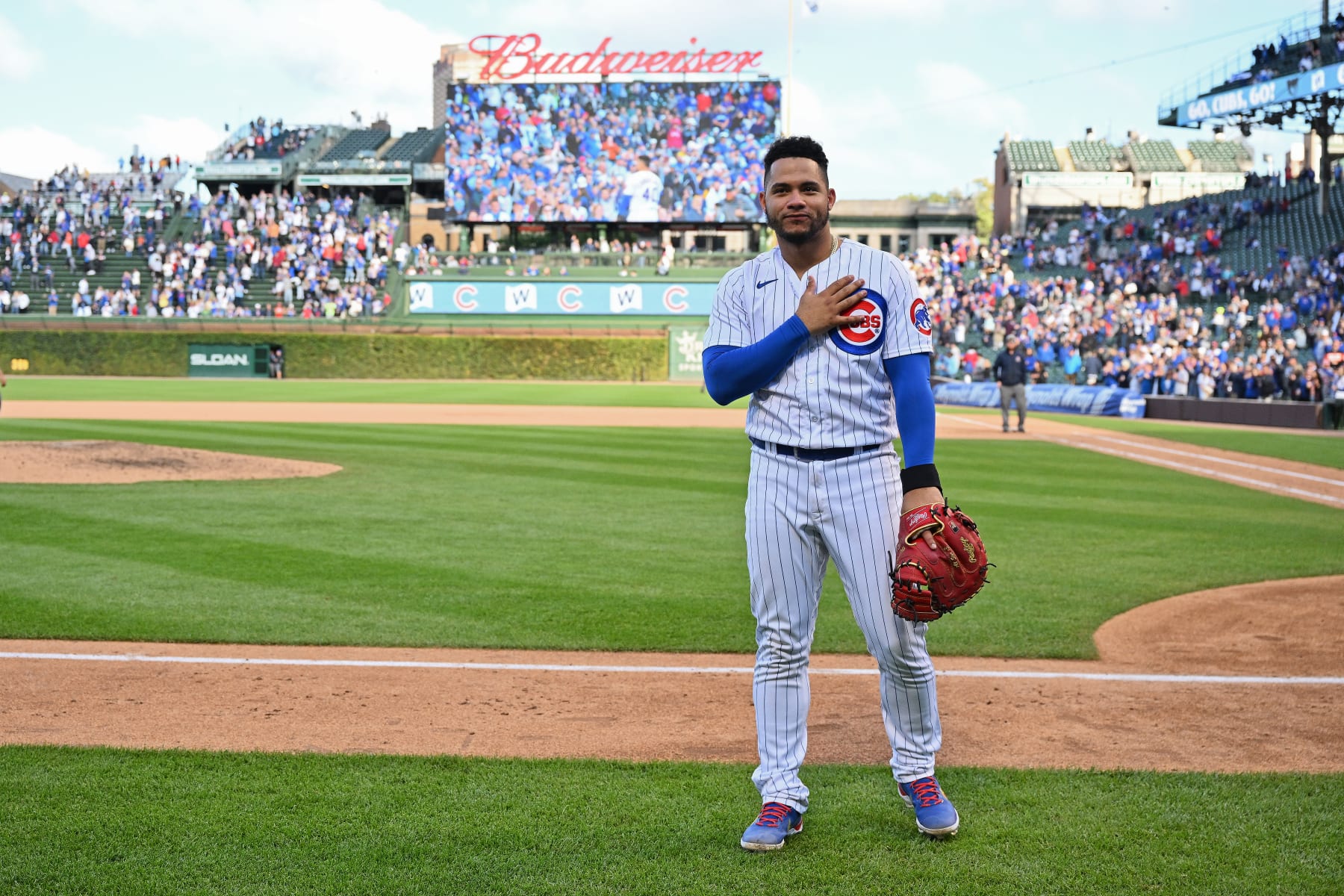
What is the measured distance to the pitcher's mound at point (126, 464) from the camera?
13906 millimetres

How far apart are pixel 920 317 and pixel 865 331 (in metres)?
0.16

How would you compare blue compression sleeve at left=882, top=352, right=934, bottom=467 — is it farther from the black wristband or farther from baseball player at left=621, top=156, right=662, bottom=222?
baseball player at left=621, top=156, right=662, bottom=222

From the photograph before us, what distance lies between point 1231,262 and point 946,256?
10.8m

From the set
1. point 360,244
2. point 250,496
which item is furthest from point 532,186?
point 250,496

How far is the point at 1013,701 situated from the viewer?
5500 mm

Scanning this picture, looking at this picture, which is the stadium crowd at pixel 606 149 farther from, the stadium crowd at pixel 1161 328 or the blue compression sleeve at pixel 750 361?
the blue compression sleeve at pixel 750 361

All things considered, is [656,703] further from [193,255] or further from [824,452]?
[193,255]

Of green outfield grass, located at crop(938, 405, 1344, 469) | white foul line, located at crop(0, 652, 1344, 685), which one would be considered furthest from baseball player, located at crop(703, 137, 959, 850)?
green outfield grass, located at crop(938, 405, 1344, 469)

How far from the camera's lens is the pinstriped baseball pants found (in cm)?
364

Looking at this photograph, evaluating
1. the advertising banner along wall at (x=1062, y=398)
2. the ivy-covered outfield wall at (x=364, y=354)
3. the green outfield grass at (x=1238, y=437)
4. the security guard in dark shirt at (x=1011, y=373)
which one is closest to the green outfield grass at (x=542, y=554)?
the green outfield grass at (x=1238, y=437)

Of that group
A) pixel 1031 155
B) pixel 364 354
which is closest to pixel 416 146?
pixel 364 354

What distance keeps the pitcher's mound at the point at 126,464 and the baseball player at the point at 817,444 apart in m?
11.3

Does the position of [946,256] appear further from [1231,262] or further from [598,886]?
[598,886]

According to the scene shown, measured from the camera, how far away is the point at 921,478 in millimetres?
3611
